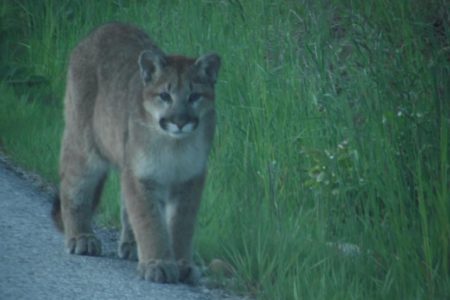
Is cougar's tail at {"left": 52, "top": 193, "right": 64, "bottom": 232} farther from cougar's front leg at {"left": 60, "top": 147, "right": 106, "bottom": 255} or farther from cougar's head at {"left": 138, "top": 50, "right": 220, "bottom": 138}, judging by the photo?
cougar's head at {"left": 138, "top": 50, "right": 220, "bottom": 138}

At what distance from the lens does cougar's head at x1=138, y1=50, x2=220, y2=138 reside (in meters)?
6.69

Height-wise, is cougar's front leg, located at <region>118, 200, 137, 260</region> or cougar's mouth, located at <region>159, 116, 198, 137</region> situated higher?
cougar's mouth, located at <region>159, 116, 198, 137</region>

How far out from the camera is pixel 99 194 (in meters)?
7.33

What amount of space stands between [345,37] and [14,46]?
4.24 meters

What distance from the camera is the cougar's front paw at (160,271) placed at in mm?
6332

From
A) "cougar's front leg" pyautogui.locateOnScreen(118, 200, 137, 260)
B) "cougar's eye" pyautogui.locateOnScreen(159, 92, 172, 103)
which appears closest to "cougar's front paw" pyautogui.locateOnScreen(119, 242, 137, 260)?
"cougar's front leg" pyautogui.locateOnScreen(118, 200, 137, 260)

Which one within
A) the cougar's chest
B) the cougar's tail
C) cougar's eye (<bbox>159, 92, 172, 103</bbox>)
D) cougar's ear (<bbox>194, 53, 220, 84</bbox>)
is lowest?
the cougar's tail

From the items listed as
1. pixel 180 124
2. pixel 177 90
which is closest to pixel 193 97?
pixel 177 90

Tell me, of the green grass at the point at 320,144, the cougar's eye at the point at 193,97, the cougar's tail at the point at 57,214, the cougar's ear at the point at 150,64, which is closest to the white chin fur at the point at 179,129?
the cougar's eye at the point at 193,97

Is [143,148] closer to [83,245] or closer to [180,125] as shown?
[180,125]

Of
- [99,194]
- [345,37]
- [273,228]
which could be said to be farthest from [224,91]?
[273,228]

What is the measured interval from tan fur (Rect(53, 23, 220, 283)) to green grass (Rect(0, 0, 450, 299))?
36cm

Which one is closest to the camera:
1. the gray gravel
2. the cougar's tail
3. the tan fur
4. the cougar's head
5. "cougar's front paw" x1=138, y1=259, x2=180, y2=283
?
the gray gravel

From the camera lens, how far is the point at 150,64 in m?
6.92
